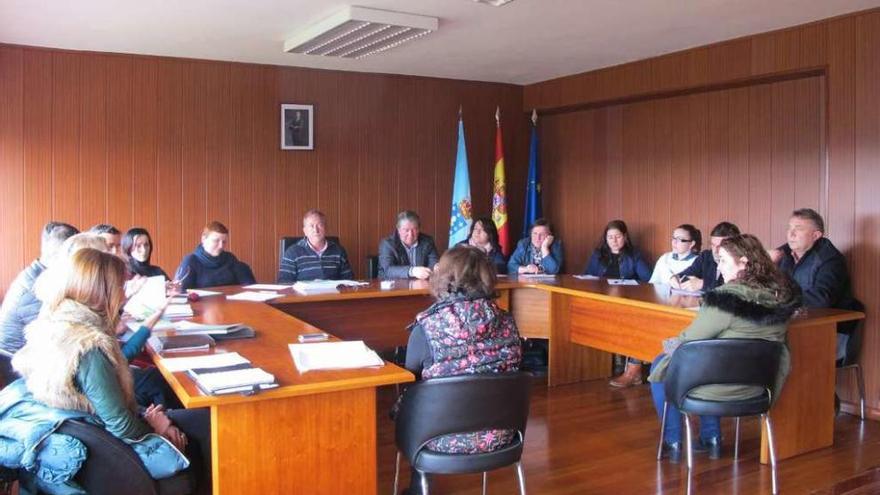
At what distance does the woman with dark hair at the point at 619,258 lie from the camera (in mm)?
5621

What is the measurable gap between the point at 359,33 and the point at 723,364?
3023mm

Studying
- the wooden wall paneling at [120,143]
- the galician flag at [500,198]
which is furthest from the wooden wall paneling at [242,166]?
the galician flag at [500,198]

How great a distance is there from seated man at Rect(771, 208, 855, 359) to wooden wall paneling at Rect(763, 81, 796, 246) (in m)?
0.79

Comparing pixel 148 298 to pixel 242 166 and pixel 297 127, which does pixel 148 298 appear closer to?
pixel 242 166

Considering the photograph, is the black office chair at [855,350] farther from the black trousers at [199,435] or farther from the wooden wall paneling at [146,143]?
the wooden wall paneling at [146,143]

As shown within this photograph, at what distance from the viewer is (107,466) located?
2.15 m

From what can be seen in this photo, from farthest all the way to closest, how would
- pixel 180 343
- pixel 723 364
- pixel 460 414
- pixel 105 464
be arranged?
pixel 723 364 < pixel 180 343 < pixel 460 414 < pixel 105 464

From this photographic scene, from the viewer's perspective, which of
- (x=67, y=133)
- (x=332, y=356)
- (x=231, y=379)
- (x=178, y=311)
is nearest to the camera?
(x=231, y=379)

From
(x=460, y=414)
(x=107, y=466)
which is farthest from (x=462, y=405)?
(x=107, y=466)

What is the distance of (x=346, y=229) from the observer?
661 centimetres

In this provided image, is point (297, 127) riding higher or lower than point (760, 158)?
higher

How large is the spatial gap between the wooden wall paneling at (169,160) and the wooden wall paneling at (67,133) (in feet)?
1.76

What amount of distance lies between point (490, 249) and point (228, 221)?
6.78 feet

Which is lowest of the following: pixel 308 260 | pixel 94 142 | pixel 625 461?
pixel 625 461
